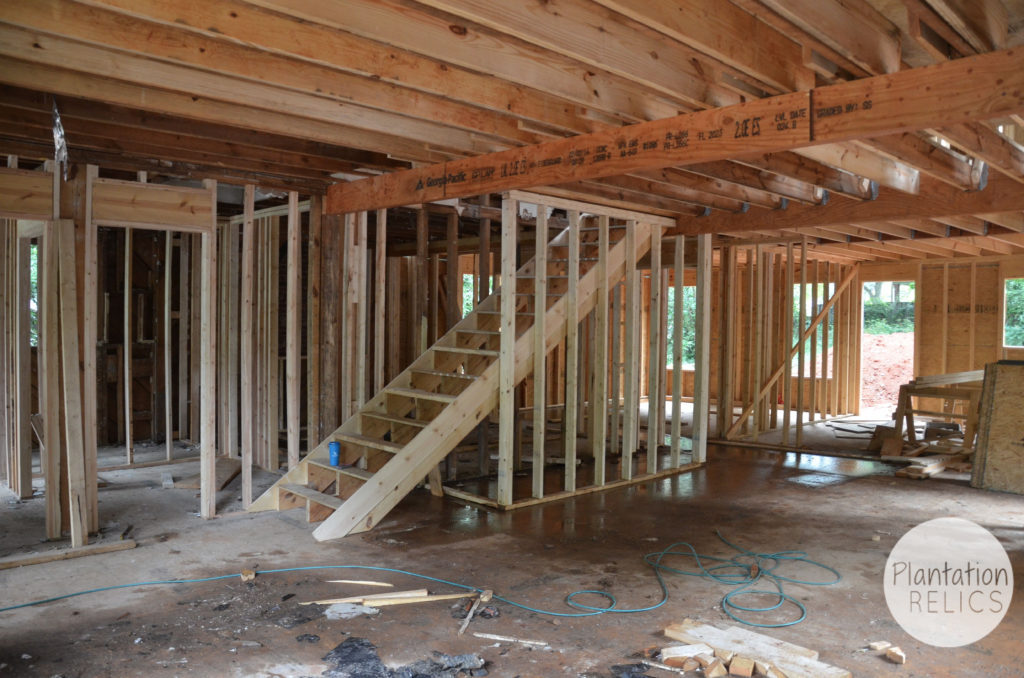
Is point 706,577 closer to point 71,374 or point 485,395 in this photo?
point 485,395

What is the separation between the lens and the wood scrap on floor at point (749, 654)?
335 cm

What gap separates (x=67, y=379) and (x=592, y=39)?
416 cm

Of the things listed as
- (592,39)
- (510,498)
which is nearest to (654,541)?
(510,498)

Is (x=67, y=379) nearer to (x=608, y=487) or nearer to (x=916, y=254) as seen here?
(x=608, y=487)

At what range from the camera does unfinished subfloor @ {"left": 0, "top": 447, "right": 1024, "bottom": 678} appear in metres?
3.53

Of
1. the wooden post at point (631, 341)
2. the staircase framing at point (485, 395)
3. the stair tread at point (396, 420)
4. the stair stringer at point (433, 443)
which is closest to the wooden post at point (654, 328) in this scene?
the staircase framing at point (485, 395)

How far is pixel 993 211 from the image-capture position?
20.6ft

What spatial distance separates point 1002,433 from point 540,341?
15.8ft

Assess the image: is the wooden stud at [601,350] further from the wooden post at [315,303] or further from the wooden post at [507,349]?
the wooden post at [315,303]

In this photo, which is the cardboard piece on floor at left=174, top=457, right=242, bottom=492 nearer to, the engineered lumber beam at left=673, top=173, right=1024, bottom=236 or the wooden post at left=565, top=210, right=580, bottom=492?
the wooden post at left=565, top=210, right=580, bottom=492

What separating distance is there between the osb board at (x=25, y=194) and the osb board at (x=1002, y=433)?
333 inches

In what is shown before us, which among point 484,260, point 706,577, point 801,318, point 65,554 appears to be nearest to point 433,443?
point 706,577

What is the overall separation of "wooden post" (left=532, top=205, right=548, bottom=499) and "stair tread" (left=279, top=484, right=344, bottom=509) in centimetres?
174

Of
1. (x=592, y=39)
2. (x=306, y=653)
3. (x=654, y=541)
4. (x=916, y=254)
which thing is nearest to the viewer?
(x=592, y=39)
